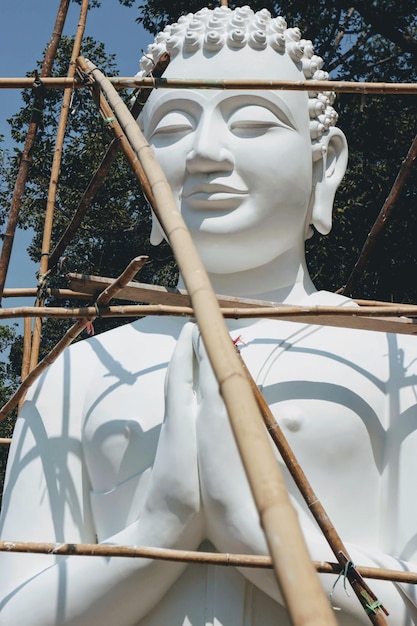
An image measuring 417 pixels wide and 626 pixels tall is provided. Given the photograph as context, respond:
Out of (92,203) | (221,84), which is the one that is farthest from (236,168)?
(92,203)

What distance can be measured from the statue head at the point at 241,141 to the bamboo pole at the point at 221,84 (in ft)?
0.51

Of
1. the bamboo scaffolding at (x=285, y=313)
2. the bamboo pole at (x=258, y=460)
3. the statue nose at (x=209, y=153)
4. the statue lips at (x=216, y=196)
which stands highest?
the statue nose at (x=209, y=153)

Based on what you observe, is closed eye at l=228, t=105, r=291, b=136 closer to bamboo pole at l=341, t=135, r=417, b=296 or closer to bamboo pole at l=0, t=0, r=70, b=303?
bamboo pole at l=0, t=0, r=70, b=303

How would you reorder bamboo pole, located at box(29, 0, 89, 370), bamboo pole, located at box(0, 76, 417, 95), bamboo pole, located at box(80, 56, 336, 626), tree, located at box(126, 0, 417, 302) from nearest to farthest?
bamboo pole, located at box(80, 56, 336, 626) → bamboo pole, located at box(0, 76, 417, 95) → bamboo pole, located at box(29, 0, 89, 370) → tree, located at box(126, 0, 417, 302)

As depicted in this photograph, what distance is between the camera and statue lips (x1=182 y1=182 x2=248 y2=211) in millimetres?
3941

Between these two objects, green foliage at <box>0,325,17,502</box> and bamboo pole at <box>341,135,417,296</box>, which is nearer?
bamboo pole at <box>341,135,417,296</box>

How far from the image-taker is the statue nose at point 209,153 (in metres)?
3.90

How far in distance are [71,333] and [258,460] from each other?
82.5 inches

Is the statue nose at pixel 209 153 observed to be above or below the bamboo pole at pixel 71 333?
above

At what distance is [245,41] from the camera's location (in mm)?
4219

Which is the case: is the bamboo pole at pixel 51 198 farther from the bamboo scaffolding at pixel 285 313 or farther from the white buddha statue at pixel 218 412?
the bamboo scaffolding at pixel 285 313

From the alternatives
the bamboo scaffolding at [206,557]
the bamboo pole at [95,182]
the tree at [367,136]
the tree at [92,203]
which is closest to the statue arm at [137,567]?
the bamboo scaffolding at [206,557]

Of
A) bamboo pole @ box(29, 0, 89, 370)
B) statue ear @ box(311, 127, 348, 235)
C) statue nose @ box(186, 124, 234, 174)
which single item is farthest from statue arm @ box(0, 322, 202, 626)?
bamboo pole @ box(29, 0, 89, 370)

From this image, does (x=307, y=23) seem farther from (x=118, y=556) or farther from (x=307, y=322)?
(x=118, y=556)
